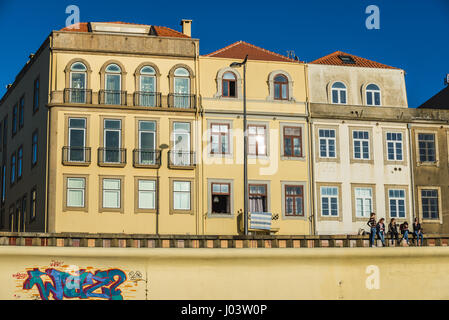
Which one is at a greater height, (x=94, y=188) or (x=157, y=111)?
(x=157, y=111)

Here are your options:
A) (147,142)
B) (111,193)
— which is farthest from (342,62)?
(111,193)

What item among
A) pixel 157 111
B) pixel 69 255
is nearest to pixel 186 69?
pixel 157 111

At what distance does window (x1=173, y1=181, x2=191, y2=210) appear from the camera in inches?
2704

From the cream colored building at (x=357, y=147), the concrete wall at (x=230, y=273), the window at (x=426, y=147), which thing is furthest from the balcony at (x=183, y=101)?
the concrete wall at (x=230, y=273)

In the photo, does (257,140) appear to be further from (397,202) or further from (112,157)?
(397,202)

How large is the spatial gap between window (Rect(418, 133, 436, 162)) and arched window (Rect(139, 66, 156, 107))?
19949 mm

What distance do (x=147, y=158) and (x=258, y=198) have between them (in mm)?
8284

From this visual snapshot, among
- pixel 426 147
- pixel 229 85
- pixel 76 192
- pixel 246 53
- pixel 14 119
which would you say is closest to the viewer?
pixel 76 192

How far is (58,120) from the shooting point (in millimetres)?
68125

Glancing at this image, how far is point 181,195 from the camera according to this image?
226 ft
